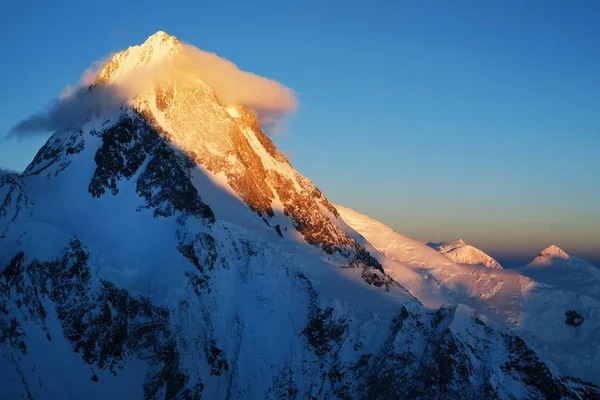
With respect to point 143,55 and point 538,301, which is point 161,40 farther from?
point 538,301

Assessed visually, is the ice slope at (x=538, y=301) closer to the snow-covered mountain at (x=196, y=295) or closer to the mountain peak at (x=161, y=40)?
the snow-covered mountain at (x=196, y=295)

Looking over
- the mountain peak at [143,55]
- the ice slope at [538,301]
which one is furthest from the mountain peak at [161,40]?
the ice slope at [538,301]

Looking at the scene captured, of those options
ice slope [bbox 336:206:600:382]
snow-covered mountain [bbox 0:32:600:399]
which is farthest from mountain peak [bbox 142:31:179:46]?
ice slope [bbox 336:206:600:382]

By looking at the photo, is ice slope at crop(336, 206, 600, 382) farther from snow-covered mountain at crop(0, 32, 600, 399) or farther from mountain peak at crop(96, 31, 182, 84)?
mountain peak at crop(96, 31, 182, 84)

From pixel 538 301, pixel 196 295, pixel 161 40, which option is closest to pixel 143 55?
pixel 161 40

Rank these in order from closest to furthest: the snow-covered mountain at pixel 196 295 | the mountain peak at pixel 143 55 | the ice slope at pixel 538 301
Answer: the snow-covered mountain at pixel 196 295, the ice slope at pixel 538 301, the mountain peak at pixel 143 55

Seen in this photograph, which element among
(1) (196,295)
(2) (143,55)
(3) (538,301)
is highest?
(2) (143,55)
